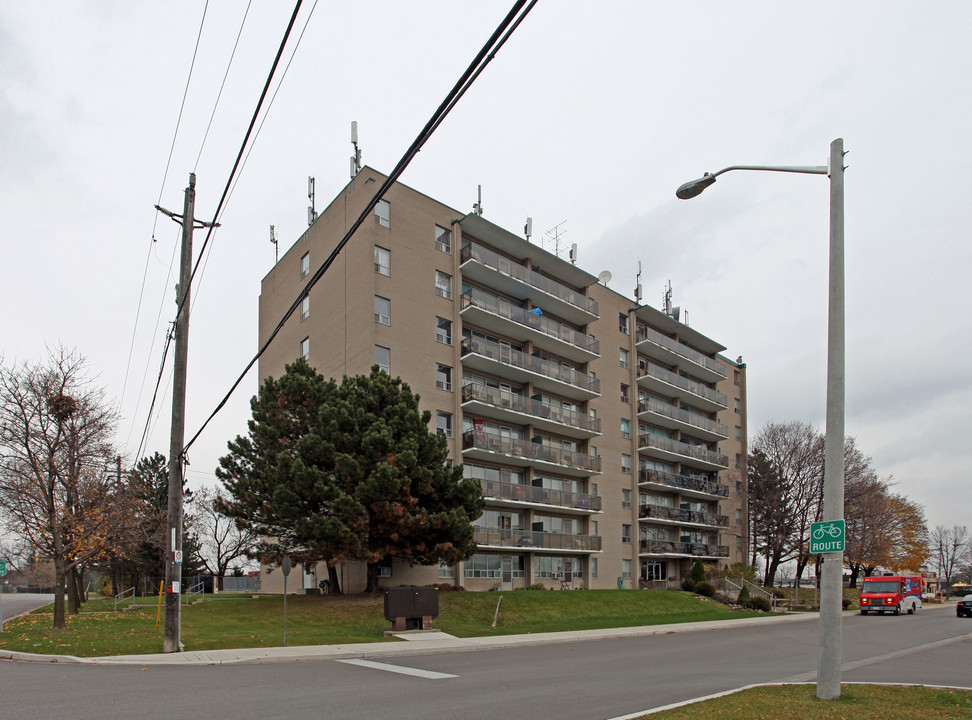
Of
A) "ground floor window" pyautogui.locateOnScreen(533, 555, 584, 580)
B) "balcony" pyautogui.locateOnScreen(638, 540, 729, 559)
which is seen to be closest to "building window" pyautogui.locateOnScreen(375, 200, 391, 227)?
"ground floor window" pyautogui.locateOnScreen(533, 555, 584, 580)

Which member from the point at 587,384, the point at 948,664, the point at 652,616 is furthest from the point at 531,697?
the point at 587,384

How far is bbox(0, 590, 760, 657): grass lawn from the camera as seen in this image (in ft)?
66.2

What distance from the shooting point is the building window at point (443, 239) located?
38156 millimetres

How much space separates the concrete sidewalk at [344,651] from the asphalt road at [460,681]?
1.97 feet

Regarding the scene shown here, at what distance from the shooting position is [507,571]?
3856 centimetres

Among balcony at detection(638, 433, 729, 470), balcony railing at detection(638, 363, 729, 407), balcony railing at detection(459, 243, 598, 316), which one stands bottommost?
balcony at detection(638, 433, 729, 470)

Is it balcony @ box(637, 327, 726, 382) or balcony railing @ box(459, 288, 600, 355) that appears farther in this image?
balcony @ box(637, 327, 726, 382)

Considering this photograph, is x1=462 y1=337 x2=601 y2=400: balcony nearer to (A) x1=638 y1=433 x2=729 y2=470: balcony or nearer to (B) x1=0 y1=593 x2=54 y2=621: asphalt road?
(A) x1=638 y1=433 x2=729 y2=470: balcony

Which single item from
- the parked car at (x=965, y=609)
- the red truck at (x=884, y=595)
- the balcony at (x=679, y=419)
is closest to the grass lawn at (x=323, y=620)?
the red truck at (x=884, y=595)

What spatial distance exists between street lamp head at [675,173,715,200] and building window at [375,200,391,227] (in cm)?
2576

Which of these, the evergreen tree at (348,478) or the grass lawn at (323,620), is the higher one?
the evergreen tree at (348,478)

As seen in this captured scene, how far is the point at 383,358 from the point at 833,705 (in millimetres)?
26344

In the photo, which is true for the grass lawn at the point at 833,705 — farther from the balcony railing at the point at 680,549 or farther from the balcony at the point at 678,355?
the balcony at the point at 678,355

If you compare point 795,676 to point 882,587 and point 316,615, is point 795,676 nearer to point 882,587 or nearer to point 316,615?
point 316,615
